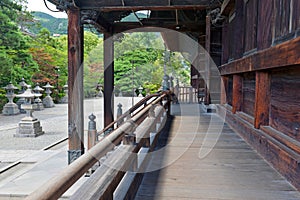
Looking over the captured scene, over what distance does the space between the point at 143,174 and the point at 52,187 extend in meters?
1.38

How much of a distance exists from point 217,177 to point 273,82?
2.91 feet

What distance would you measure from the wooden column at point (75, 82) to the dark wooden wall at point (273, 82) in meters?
2.66

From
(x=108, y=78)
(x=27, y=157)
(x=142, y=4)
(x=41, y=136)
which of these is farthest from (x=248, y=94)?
(x=41, y=136)

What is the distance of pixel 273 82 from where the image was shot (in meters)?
2.19

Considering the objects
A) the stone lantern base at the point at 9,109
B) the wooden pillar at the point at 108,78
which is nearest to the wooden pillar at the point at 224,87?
the wooden pillar at the point at 108,78

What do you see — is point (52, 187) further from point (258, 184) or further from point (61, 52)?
point (61, 52)

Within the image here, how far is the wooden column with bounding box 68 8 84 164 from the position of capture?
4535 millimetres

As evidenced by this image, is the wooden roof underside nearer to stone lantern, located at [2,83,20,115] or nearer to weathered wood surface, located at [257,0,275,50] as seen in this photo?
weathered wood surface, located at [257,0,275,50]

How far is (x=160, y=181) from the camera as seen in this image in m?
1.95

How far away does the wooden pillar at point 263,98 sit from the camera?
2.26 meters

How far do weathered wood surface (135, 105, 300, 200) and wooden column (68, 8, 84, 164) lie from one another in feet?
7.63

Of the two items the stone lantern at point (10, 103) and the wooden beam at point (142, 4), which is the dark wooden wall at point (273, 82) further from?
the stone lantern at point (10, 103)

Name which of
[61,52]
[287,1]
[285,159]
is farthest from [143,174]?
[61,52]

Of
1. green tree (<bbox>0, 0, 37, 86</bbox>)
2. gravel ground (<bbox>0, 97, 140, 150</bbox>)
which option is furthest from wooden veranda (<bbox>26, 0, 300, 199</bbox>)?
green tree (<bbox>0, 0, 37, 86</bbox>)
